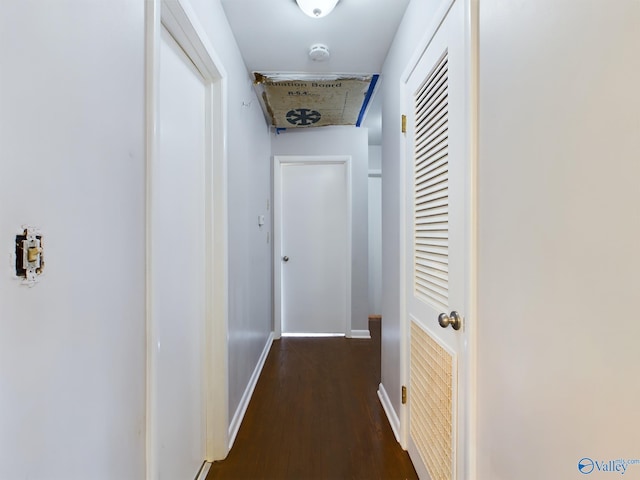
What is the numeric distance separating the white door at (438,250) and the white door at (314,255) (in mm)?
2046

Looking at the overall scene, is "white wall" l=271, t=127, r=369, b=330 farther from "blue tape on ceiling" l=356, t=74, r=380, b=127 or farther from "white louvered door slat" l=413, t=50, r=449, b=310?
"white louvered door slat" l=413, t=50, r=449, b=310

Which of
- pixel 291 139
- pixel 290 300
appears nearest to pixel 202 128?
pixel 291 139

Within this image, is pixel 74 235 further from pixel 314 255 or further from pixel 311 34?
pixel 314 255

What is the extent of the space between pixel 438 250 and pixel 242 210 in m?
1.35

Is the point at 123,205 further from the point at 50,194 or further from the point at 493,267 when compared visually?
the point at 493,267

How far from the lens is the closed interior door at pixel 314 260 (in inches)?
146

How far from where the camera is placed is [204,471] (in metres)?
1.57

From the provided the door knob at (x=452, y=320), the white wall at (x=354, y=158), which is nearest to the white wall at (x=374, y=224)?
the white wall at (x=354, y=158)

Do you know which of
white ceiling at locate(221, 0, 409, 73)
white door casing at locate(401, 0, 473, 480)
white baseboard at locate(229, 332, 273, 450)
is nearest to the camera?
white door casing at locate(401, 0, 473, 480)

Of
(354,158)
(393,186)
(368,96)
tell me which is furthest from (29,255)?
(354,158)

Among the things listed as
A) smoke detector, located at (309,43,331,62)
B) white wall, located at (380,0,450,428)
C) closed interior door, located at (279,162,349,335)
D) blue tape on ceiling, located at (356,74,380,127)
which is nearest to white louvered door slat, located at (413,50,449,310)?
white wall, located at (380,0,450,428)

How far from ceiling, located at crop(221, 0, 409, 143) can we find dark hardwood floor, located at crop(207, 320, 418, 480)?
7.75ft

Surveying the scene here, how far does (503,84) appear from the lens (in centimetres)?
85

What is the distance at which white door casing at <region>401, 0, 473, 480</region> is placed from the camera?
105 centimetres
